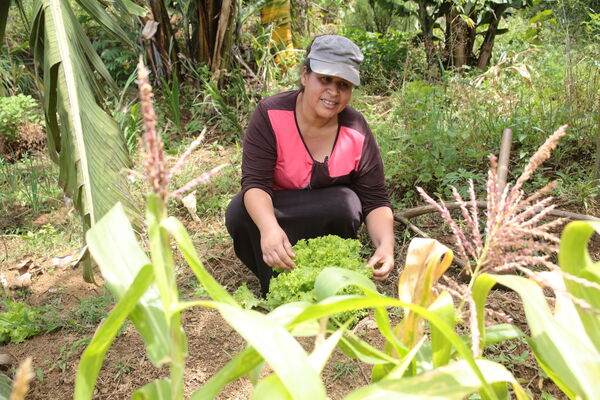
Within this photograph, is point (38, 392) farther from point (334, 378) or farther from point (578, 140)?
point (578, 140)

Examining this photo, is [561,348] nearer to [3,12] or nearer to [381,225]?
[381,225]

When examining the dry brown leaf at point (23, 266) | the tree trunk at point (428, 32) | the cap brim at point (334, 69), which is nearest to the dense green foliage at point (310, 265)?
the cap brim at point (334, 69)

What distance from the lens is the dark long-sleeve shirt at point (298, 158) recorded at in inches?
97.8

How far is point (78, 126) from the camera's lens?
5.37ft

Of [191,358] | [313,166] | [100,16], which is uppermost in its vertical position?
[100,16]

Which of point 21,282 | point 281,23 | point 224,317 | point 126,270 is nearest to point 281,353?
point 224,317

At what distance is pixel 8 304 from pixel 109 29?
1.39 m

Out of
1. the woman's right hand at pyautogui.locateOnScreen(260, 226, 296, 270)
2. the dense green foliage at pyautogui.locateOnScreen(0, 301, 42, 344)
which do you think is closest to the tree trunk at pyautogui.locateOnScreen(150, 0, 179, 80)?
the dense green foliage at pyautogui.locateOnScreen(0, 301, 42, 344)

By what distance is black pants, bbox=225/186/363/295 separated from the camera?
253 cm

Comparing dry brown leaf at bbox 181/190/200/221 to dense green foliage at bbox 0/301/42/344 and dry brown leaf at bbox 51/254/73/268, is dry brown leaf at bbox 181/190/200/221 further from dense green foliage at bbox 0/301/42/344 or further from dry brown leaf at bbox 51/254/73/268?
dense green foliage at bbox 0/301/42/344

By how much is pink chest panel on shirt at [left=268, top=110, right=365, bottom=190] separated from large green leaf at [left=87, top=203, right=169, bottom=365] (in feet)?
5.41

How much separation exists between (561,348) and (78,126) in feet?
4.73

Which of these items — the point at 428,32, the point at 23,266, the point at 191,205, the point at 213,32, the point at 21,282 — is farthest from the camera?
the point at 428,32

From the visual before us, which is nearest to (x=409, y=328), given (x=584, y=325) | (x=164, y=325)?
(x=584, y=325)
